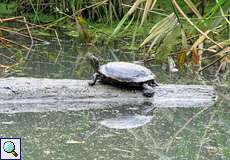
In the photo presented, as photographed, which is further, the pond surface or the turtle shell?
the turtle shell

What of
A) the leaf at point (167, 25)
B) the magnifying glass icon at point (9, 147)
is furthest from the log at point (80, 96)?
the magnifying glass icon at point (9, 147)

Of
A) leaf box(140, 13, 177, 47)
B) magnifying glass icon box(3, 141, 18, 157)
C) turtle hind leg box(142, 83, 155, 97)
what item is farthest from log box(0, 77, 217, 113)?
magnifying glass icon box(3, 141, 18, 157)

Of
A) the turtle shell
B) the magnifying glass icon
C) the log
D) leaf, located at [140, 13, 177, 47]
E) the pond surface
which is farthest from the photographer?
the turtle shell

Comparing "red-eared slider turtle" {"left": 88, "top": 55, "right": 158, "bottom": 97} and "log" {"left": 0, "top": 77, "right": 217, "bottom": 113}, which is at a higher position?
"red-eared slider turtle" {"left": 88, "top": 55, "right": 158, "bottom": 97}

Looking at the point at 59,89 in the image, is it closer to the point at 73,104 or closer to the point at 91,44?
the point at 73,104

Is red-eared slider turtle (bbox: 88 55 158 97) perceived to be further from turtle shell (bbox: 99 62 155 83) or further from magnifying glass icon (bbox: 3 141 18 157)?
magnifying glass icon (bbox: 3 141 18 157)

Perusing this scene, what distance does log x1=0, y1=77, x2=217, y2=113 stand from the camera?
325 cm

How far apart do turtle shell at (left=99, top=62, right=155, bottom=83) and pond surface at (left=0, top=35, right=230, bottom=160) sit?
0.60 feet

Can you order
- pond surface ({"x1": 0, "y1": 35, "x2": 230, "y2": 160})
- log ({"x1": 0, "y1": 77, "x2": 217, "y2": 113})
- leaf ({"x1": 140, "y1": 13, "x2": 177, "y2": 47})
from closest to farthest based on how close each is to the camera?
1. pond surface ({"x1": 0, "y1": 35, "x2": 230, "y2": 160})
2. leaf ({"x1": 140, "y1": 13, "x2": 177, "y2": 47})
3. log ({"x1": 0, "y1": 77, "x2": 217, "y2": 113})

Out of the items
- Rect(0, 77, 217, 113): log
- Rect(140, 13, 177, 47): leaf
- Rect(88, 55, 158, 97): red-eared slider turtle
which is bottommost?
Rect(0, 77, 217, 113): log

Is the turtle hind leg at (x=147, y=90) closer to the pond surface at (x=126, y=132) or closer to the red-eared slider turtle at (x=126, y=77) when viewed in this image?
the red-eared slider turtle at (x=126, y=77)

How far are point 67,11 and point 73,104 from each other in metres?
2.20

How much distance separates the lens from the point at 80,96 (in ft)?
11.1

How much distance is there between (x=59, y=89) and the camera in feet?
11.0
